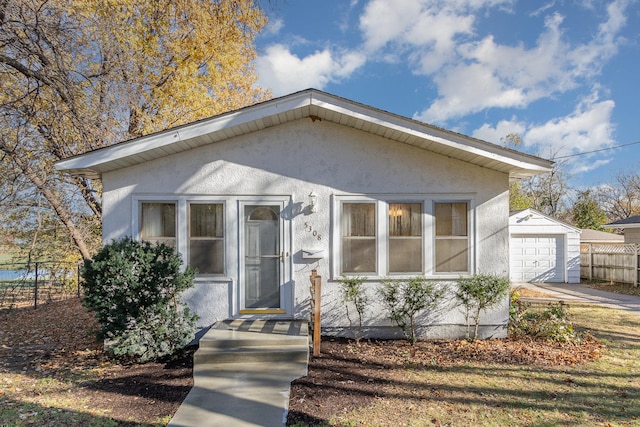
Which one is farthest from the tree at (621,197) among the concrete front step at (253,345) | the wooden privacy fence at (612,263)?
the concrete front step at (253,345)

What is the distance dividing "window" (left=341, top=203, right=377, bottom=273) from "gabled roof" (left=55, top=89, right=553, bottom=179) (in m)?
1.46

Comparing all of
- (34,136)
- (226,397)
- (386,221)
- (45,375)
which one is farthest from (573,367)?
(34,136)

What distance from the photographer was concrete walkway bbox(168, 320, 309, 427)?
3.66 meters

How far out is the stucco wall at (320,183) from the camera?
6.04 meters

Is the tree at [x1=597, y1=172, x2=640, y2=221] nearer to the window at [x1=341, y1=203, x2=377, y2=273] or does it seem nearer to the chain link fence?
the window at [x1=341, y1=203, x2=377, y2=273]

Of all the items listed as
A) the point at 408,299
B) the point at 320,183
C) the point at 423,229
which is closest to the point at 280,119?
the point at 320,183

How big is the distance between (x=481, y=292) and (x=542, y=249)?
10312mm

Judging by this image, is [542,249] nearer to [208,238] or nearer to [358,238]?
[358,238]

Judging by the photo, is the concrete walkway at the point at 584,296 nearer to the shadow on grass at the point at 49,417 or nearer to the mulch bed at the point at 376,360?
the mulch bed at the point at 376,360

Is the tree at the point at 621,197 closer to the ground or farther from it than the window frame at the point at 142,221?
farther from it

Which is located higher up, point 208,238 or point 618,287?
point 208,238

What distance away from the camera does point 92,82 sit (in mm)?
9148

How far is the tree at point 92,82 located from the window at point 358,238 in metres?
4.86

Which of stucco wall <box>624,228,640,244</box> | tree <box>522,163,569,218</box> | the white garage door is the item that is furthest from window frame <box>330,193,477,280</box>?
tree <box>522,163,569,218</box>
